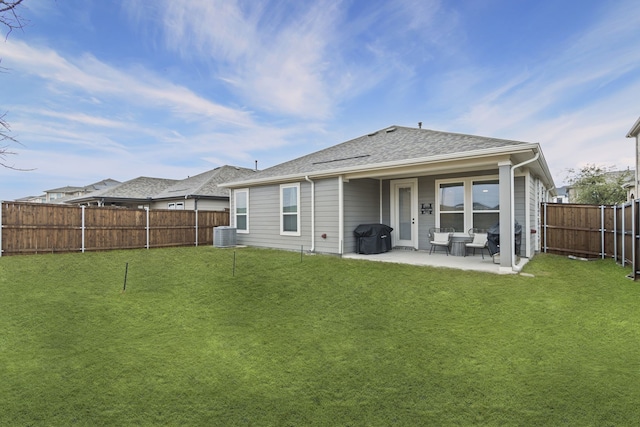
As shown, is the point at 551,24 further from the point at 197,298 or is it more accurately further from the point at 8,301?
the point at 8,301

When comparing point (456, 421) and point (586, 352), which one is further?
point (586, 352)

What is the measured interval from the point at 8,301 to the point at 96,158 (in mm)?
12580

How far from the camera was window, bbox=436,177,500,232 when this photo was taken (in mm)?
8438

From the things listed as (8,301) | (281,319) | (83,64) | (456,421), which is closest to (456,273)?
(281,319)

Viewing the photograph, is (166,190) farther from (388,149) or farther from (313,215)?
(388,149)

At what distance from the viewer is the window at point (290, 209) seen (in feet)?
33.3

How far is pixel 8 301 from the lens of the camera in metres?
4.94

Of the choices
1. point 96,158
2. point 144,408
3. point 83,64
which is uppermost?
point 83,64

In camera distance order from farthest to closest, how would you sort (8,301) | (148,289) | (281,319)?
(148,289)
(8,301)
(281,319)

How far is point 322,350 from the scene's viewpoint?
3.43 meters

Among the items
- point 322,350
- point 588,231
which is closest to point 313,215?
point 322,350

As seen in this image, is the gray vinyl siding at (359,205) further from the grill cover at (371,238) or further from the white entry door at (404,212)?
the white entry door at (404,212)

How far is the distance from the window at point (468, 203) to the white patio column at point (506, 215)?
1.93 m

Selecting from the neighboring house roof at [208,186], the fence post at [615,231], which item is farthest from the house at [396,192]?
the neighboring house roof at [208,186]
